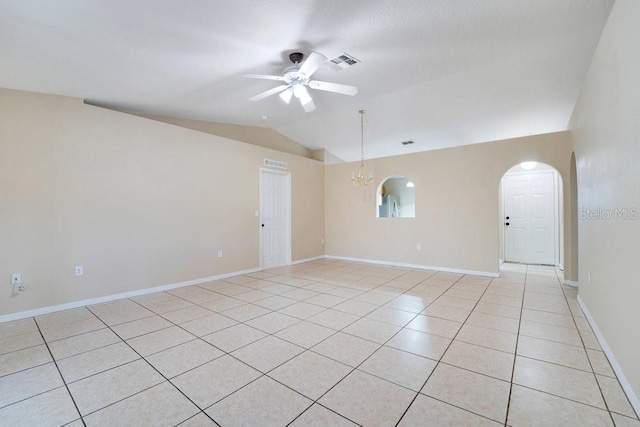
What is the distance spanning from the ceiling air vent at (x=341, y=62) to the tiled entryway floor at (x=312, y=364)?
2.97 m

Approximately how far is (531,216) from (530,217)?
3 centimetres

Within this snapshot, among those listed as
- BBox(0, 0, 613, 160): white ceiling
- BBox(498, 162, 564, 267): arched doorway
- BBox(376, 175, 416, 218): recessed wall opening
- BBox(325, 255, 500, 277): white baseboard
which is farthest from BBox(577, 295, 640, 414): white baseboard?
BBox(376, 175, 416, 218): recessed wall opening

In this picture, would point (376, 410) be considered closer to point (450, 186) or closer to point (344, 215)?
point (450, 186)

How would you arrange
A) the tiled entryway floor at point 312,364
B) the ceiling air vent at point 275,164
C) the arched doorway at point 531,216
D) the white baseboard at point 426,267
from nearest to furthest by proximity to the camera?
the tiled entryway floor at point 312,364 < the white baseboard at point 426,267 < the ceiling air vent at point 275,164 < the arched doorway at point 531,216

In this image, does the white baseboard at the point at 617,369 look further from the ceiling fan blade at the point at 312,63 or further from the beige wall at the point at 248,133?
the beige wall at the point at 248,133

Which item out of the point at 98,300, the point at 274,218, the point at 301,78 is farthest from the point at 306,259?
the point at 301,78

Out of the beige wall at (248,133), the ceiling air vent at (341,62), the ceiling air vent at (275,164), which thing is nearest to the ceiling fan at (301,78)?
the ceiling air vent at (341,62)

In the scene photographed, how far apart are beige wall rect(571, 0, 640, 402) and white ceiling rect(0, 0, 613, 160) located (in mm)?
681

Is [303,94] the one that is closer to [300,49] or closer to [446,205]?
[300,49]

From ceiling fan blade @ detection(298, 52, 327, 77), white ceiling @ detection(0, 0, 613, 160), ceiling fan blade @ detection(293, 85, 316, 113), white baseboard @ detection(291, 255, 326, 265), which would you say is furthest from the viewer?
white baseboard @ detection(291, 255, 326, 265)

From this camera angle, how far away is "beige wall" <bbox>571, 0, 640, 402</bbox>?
1710 millimetres

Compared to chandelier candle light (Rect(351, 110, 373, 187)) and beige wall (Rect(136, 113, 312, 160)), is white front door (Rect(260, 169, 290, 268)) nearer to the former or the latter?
beige wall (Rect(136, 113, 312, 160))

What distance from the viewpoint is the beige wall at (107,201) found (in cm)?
318

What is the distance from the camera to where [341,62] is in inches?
130
